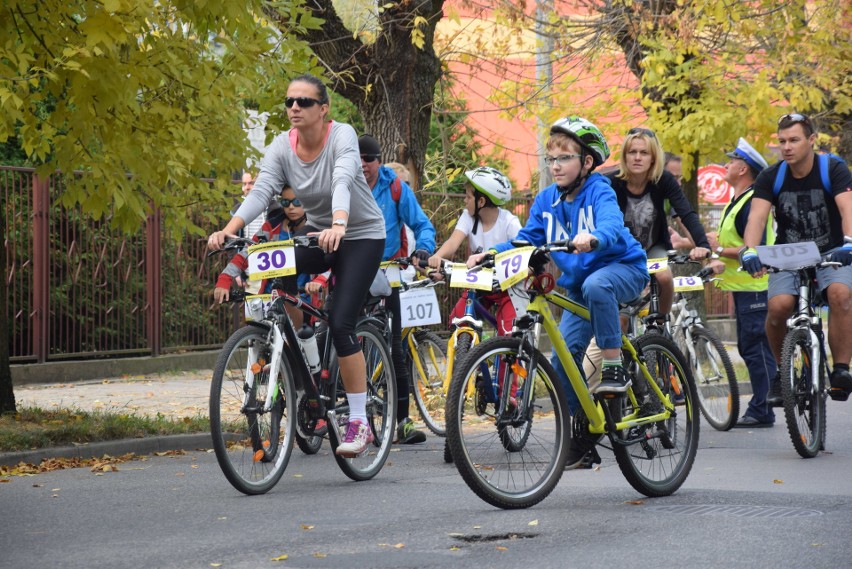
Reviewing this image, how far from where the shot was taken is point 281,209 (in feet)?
30.6

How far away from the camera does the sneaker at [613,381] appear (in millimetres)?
6527

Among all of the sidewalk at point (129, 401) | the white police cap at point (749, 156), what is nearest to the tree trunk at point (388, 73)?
the sidewalk at point (129, 401)

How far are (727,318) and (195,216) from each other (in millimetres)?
13917

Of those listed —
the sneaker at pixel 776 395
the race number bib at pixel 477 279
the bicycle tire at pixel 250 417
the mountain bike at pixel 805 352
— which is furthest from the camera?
the sneaker at pixel 776 395

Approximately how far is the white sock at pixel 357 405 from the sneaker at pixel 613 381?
4.79ft

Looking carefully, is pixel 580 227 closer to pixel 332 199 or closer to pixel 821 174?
pixel 332 199

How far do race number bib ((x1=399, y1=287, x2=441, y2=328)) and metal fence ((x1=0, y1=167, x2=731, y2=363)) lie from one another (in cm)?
546

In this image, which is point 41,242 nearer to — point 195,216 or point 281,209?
point 195,216

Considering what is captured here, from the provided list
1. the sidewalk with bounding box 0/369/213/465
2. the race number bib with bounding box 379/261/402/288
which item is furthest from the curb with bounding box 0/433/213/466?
the race number bib with bounding box 379/261/402/288

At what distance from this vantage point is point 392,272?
30.7 feet

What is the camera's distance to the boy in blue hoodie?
6.58 metres

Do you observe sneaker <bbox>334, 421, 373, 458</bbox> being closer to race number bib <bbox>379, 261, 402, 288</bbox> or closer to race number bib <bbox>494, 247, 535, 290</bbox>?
race number bib <bbox>494, 247, 535, 290</bbox>

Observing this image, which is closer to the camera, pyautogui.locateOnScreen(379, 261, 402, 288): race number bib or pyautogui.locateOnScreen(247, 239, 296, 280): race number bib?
pyautogui.locateOnScreen(247, 239, 296, 280): race number bib

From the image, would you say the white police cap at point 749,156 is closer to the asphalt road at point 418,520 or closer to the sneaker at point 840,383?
the sneaker at point 840,383
